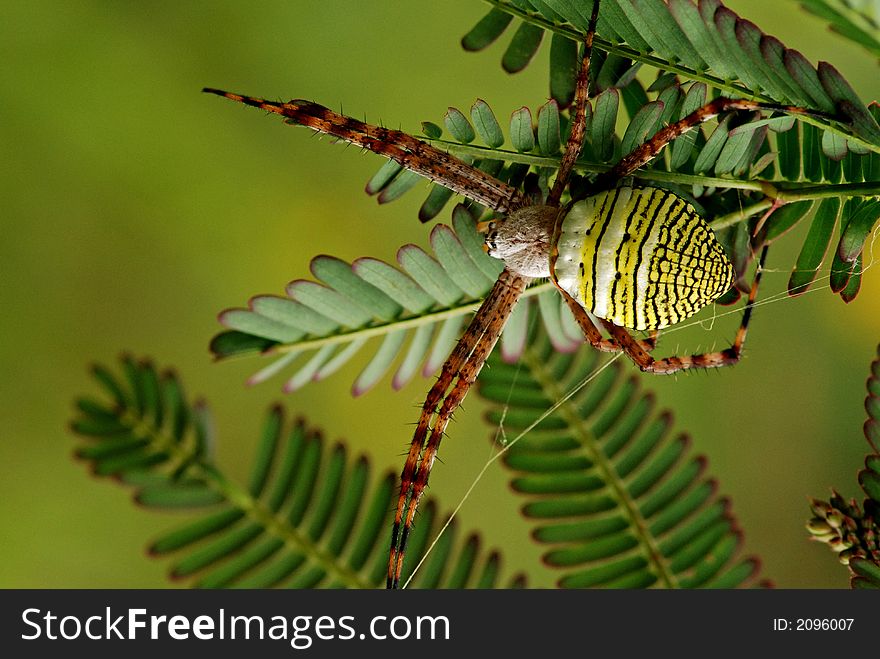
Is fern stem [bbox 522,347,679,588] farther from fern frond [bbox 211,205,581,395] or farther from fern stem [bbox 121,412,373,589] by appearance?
fern stem [bbox 121,412,373,589]

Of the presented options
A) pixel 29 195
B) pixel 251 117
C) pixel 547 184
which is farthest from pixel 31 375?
pixel 547 184

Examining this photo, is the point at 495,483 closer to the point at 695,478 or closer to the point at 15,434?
the point at 695,478

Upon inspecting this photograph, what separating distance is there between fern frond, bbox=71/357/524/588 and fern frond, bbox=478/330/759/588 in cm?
22

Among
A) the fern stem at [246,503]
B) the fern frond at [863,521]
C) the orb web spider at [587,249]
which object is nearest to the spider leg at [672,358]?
the orb web spider at [587,249]

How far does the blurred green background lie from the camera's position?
9.53 ft

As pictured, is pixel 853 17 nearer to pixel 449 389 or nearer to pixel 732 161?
pixel 732 161

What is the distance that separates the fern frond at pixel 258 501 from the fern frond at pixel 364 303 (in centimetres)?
36

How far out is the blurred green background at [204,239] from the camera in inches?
114

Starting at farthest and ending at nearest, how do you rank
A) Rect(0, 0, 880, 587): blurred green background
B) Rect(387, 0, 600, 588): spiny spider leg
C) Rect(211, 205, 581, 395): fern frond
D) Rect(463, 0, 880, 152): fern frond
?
Rect(0, 0, 880, 587): blurred green background
Rect(387, 0, 600, 588): spiny spider leg
Rect(211, 205, 581, 395): fern frond
Rect(463, 0, 880, 152): fern frond

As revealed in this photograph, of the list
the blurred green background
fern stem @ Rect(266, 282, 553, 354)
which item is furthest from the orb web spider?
the blurred green background

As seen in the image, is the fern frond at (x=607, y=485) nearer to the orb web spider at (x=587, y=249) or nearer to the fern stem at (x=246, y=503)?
the orb web spider at (x=587, y=249)

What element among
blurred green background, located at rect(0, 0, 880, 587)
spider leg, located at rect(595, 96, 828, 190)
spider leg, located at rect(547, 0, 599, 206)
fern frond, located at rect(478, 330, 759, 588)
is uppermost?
blurred green background, located at rect(0, 0, 880, 587)

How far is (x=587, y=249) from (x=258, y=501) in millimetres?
1034
